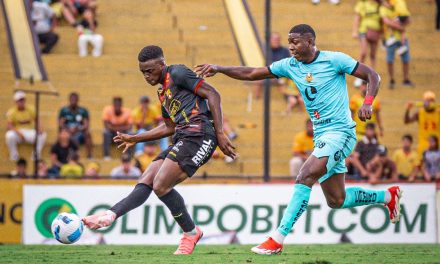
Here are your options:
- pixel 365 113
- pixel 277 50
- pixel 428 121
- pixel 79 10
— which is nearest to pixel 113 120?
pixel 277 50

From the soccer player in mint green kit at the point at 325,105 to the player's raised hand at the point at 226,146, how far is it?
646mm

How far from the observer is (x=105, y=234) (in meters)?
16.9

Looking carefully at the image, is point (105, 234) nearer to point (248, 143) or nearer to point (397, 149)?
Answer: point (248, 143)

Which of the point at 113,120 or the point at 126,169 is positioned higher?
the point at 113,120

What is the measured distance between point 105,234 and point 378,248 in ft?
14.6

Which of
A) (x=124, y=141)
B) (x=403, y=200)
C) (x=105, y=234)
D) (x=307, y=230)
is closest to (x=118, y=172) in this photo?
(x=105, y=234)

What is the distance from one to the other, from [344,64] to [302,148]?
7090 millimetres

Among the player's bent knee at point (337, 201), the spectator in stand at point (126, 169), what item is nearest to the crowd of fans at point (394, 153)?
the spectator in stand at point (126, 169)

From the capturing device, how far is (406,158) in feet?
62.2

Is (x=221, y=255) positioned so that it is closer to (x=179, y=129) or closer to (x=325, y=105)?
(x=179, y=129)

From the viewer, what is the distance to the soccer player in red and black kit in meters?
11.9

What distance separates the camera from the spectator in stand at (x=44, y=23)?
72.0ft

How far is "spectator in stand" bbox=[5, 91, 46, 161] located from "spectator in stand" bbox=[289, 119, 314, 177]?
4.11 m

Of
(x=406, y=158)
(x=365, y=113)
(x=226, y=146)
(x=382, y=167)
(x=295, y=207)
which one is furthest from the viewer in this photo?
(x=406, y=158)
